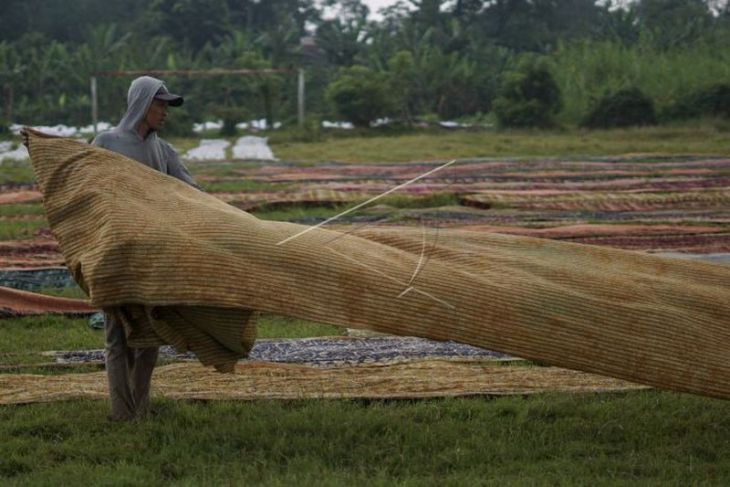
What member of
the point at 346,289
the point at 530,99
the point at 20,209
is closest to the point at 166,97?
the point at 346,289

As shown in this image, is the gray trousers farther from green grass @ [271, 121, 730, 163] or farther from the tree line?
the tree line

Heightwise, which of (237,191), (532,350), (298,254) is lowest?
(237,191)

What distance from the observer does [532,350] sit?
4.59 metres

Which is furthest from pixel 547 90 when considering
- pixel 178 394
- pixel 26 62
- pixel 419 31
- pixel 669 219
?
pixel 178 394

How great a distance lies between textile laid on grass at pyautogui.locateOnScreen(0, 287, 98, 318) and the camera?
832cm

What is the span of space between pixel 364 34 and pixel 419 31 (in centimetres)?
243

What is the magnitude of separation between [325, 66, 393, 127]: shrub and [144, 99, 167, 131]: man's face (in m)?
29.6

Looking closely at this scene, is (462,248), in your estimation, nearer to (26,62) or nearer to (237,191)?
(237,191)

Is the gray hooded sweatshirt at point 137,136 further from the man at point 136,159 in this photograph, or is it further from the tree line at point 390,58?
the tree line at point 390,58

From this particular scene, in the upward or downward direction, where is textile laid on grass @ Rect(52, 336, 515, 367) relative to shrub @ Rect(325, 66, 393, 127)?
upward

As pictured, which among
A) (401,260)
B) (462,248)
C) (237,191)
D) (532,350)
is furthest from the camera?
(237,191)

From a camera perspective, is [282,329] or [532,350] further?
[282,329]

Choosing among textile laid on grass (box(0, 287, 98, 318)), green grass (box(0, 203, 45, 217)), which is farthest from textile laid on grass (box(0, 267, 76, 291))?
green grass (box(0, 203, 45, 217))

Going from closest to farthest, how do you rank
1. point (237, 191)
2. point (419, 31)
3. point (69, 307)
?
point (69, 307) < point (237, 191) < point (419, 31)
